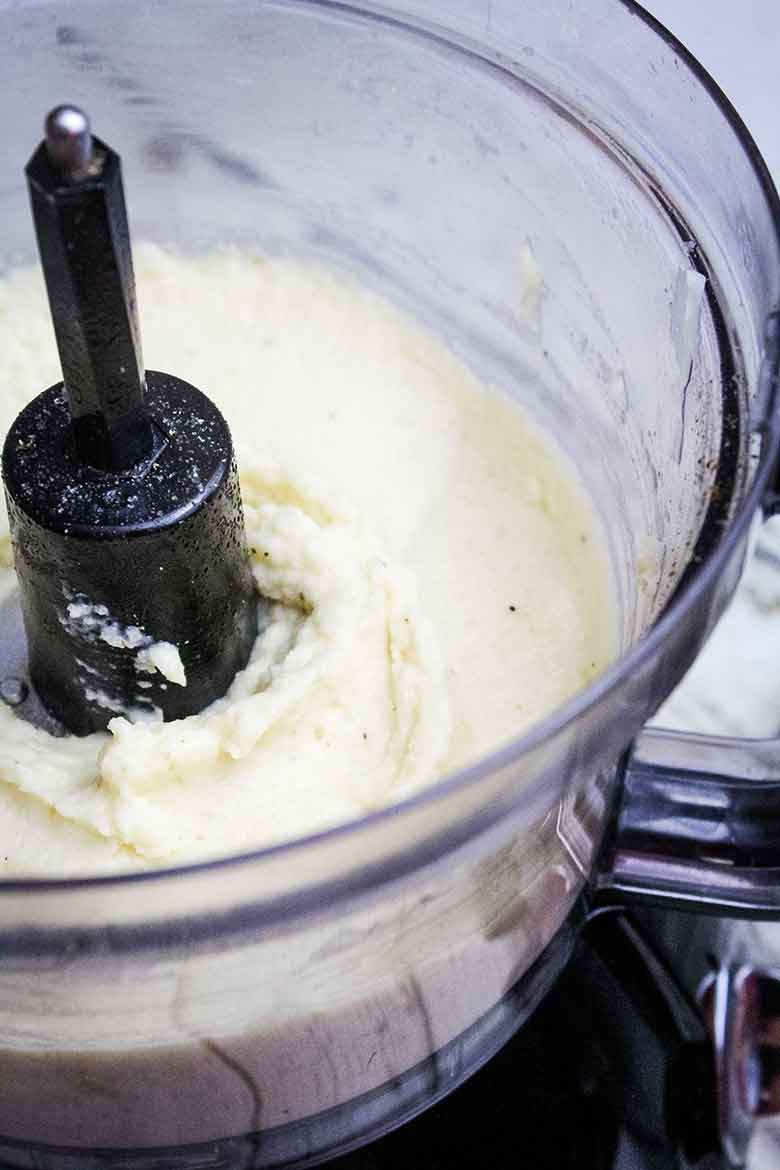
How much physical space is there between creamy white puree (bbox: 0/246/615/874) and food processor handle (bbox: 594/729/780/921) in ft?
0.27

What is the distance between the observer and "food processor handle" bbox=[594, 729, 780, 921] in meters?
0.60

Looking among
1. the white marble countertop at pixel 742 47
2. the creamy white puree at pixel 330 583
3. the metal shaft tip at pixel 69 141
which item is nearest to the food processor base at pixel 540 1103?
the creamy white puree at pixel 330 583

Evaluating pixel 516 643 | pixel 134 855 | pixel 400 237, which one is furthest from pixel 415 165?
pixel 134 855

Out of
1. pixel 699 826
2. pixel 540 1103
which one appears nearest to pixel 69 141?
pixel 699 826

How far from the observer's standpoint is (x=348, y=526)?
692 millimetres

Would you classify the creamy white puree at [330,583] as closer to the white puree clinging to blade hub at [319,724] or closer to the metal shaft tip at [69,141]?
the white puree clinging to blade hub at [319,724]

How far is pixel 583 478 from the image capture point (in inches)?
31.5

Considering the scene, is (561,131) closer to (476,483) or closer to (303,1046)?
(476,483)

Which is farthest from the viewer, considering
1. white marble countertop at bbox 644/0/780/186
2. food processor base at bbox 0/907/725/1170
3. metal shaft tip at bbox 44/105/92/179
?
white marble countertop at bbox 644/0/780/186

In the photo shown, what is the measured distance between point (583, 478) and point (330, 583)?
0.67 feet

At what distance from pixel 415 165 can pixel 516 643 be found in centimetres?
31

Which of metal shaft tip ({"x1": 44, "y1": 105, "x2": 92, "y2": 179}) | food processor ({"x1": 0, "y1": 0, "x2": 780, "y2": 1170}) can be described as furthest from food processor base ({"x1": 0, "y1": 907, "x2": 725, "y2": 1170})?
metal shaft tip ({"x1": 44, "y1": 105, "x2": 92, "y2": 179})

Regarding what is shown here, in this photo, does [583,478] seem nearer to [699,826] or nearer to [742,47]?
[699,826]

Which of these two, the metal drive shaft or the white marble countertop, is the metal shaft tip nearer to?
the metal drive shaft
